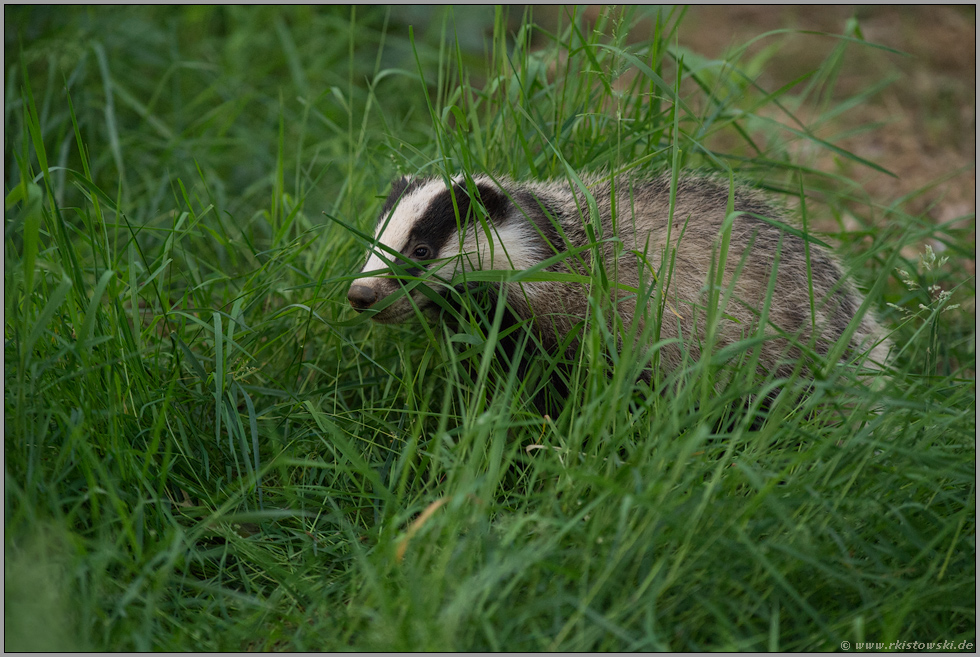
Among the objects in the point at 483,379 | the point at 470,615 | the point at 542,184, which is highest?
the point at 542,184

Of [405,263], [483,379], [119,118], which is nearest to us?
[483,379]

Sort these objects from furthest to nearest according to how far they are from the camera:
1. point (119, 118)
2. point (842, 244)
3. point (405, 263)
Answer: point (119, 118)
point (842, 244)
point (405, 263)

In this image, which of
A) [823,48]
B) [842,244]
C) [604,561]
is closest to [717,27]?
[823,48]

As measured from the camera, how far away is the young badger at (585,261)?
294cm

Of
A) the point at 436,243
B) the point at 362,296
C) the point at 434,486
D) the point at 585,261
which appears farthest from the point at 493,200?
the point at 434,486

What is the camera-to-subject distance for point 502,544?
2.08m

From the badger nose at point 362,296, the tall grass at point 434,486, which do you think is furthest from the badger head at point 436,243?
the tall grass at point 434,486

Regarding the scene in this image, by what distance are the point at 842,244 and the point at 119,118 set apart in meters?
4.22

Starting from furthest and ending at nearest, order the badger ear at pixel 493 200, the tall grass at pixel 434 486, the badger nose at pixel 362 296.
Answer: the badger ear at pixel 493 200 < the badger nose at pixel 362 296 < the tall grass at pixel 434 486

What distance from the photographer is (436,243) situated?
3.09m

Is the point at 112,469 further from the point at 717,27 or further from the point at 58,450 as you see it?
the point at 717,27

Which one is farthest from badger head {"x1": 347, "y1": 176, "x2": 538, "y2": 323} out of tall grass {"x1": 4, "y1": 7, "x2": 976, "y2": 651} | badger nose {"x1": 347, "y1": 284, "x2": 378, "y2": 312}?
tall grass {"x1": 4, "y1": 7, "x2": 976, "y2": 651}

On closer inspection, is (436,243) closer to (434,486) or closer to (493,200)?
(493,200)

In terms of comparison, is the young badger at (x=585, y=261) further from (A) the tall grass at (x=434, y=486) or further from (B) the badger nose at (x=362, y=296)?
(A) the tall grass at (x=434, y=486)
